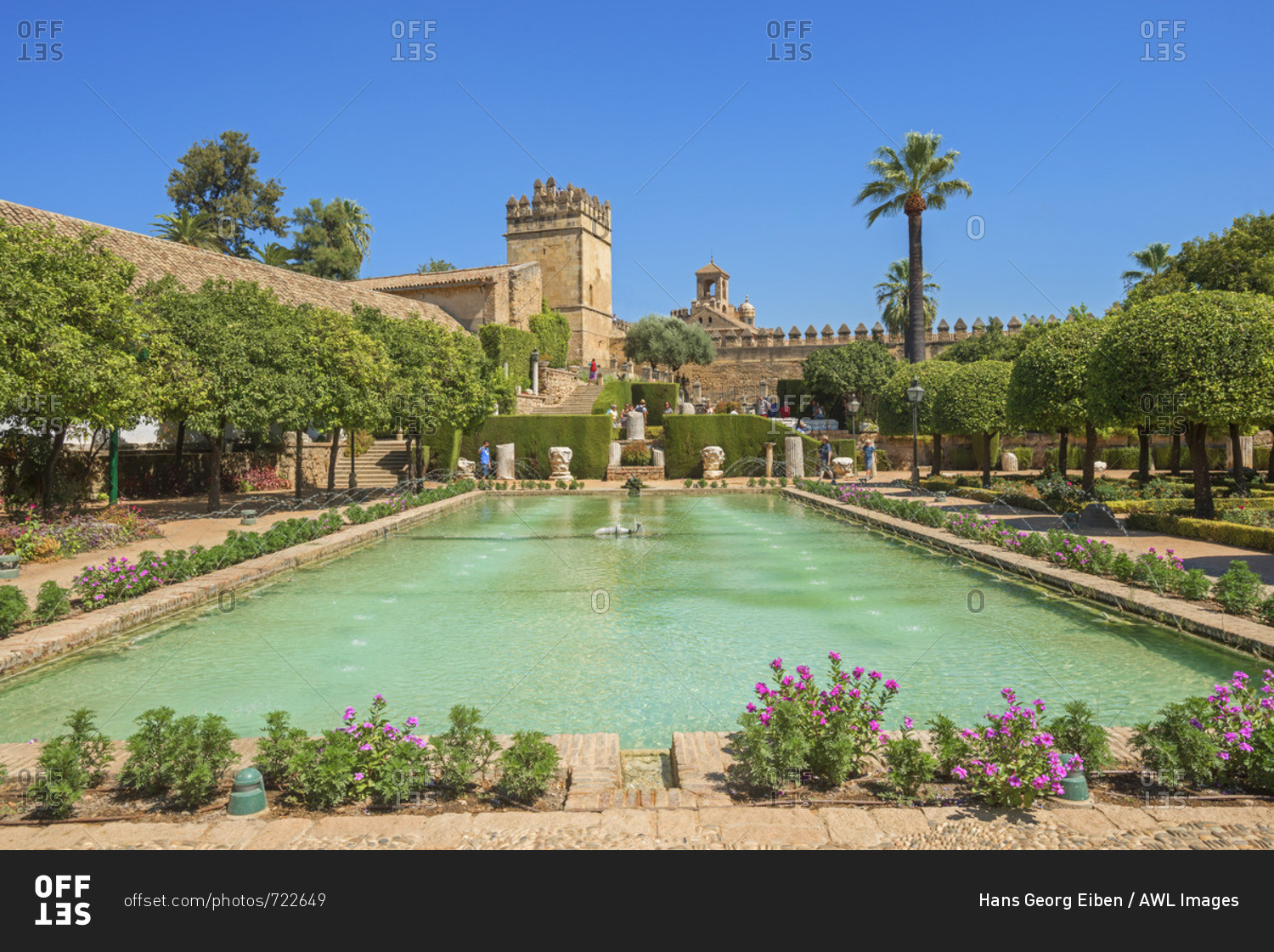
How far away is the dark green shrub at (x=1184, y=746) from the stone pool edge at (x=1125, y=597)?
2.83m

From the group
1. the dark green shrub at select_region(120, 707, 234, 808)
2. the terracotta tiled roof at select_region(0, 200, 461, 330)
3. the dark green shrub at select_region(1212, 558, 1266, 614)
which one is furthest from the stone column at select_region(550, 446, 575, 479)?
the dark green shrub at select_region(120, 707, 234, 808)

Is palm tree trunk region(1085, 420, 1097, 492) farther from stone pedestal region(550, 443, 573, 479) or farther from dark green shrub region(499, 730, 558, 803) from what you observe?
stone pedestal region(550, 443, 573, 479)

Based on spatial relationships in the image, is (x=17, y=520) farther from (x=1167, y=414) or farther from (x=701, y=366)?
(x=701, y=366)

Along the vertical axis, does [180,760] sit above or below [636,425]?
below

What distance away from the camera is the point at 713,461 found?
27.3 m

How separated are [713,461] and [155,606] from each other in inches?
822

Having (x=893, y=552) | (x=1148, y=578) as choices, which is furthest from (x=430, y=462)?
(x=1148, y=578)

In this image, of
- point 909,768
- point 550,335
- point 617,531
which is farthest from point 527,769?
point 550,335

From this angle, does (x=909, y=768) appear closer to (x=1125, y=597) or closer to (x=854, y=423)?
(x=1125, y=597)

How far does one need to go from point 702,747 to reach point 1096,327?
15.9 metres

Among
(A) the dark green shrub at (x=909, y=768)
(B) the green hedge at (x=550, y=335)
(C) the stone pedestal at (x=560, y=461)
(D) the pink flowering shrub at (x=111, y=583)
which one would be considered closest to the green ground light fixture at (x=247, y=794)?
(A) the dark green shrub at (x=909, y=768)

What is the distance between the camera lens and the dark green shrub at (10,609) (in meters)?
6.75

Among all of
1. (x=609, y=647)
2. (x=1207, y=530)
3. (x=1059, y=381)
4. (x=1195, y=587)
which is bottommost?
(x=609, y=647)
